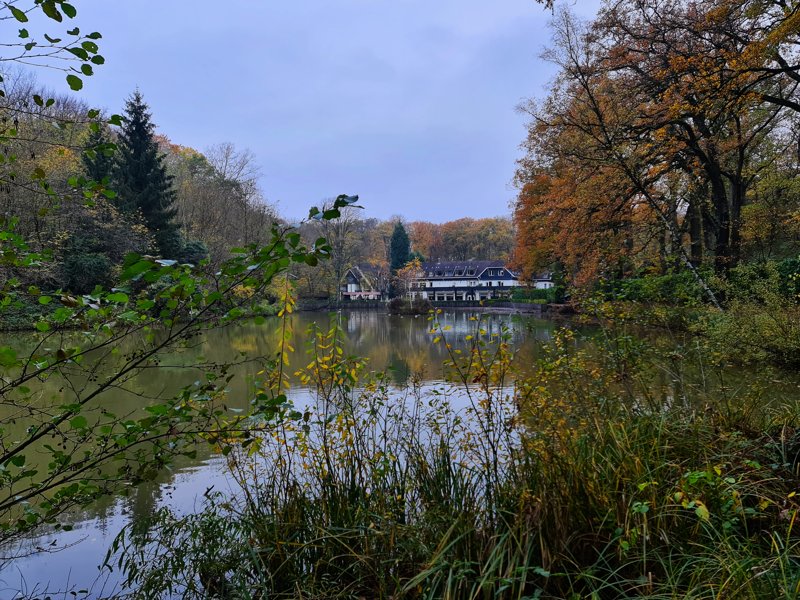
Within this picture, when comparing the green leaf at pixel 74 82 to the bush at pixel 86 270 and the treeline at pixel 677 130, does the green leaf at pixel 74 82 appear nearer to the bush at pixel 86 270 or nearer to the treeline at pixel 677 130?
the treeline at pixel 677 130

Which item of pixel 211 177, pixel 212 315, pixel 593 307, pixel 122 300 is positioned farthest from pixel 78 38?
pixel 211 177

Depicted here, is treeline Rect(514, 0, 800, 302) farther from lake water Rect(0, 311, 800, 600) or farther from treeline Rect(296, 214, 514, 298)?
treeline Rect(296, 214, 514, 298)

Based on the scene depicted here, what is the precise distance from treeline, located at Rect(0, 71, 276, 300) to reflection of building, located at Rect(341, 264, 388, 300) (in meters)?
21.8

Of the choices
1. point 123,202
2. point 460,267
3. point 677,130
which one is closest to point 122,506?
point 677,130

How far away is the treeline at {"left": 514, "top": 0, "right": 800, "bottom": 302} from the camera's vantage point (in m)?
8.77

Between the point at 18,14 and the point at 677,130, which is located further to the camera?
the point at 677,130

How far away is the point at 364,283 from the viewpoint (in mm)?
Answer: 63812

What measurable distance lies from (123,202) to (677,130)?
2330cm

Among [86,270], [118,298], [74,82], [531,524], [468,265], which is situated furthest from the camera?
[468,265]

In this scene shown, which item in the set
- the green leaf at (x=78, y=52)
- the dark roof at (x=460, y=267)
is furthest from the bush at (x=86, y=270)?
the dark roof at (x=460, y=267)

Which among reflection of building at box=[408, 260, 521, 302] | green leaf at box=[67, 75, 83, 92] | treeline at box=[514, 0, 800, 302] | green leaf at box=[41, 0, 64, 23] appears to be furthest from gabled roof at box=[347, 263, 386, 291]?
green leaf at box=[41, 0, 64, 23]

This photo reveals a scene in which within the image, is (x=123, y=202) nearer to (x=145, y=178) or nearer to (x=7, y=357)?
(x=145, y=178)

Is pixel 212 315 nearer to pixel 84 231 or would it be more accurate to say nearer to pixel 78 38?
pixel 78 38

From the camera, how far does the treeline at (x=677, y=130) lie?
8.77m
